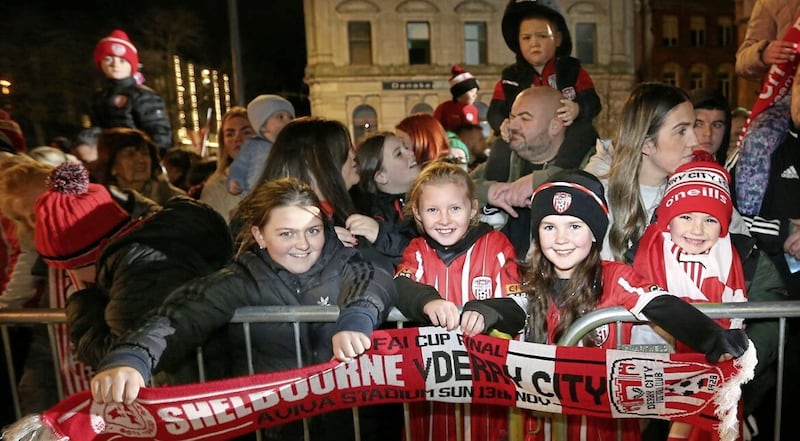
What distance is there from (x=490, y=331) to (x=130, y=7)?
90.5ft

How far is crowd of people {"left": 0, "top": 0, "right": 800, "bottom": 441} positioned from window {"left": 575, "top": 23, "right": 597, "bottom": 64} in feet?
105

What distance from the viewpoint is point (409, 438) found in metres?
2.74

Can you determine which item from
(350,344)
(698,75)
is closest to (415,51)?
(698,75)

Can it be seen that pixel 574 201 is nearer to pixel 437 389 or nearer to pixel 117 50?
pixel 437 389

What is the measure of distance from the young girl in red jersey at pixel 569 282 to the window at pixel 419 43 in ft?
105

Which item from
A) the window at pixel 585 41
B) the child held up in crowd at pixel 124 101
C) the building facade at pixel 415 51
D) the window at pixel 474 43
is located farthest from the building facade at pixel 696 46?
the child held up in crowd at pixel 124 101

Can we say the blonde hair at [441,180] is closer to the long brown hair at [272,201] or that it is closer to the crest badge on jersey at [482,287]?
the crest badge on jersey at [482,287]

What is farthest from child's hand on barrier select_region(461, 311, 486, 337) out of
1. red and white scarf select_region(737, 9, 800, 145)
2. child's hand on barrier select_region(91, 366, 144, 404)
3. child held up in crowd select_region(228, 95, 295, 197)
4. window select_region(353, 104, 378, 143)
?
window select_region(353, 104, 378, 143)

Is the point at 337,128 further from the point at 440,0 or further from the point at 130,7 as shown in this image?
the point at 440,0

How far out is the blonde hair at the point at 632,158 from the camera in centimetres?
307

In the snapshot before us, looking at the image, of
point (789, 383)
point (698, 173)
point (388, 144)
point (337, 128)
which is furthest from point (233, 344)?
point (789, 383)

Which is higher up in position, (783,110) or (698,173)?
(783,110)

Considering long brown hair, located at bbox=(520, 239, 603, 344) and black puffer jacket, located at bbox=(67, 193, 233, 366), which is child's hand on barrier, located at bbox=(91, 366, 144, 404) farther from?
long brown hair, located at bbox=(520, 239, 603, 344)

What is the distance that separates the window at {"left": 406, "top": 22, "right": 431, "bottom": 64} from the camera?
33469 mm
